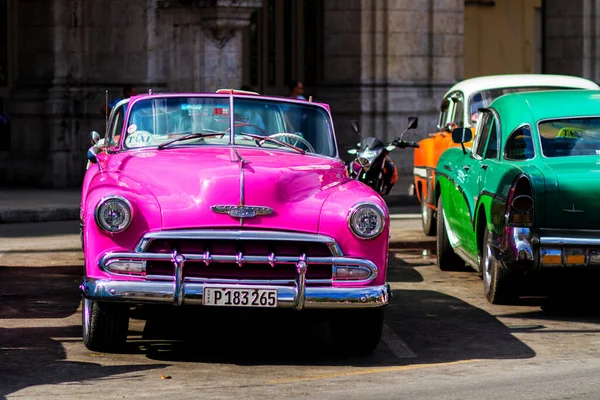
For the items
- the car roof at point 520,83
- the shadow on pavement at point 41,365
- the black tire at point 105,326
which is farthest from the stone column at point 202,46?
the black tire at point 105,326

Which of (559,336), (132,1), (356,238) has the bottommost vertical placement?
(559,336)

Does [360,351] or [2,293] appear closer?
[360,351]

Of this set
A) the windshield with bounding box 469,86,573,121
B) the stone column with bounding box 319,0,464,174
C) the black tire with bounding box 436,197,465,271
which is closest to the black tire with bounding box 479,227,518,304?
the black tire with bounding box 436,197,465,271

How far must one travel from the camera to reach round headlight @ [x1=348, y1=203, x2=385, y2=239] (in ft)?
28.6

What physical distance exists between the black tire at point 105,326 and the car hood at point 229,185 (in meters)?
0.66

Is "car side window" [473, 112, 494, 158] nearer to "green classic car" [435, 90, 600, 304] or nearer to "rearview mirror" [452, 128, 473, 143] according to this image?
"green classic car" [435, 90, 600, 304]

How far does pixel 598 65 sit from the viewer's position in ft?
94.5

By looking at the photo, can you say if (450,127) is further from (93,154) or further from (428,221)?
(93,154)

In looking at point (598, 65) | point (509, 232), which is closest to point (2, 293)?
point (509, 232)

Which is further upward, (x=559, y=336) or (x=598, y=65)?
(x=598, y=65)

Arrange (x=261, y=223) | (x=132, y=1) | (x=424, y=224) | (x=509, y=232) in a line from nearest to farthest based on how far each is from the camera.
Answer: (x=261, y=223)
(x=509, y=232)
(x=424, y=224)
(x=132, y=1)

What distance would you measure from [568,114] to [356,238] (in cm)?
329

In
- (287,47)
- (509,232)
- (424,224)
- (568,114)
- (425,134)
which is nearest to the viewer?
(509,232)

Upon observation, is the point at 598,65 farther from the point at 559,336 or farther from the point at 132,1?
the point at 559,336
